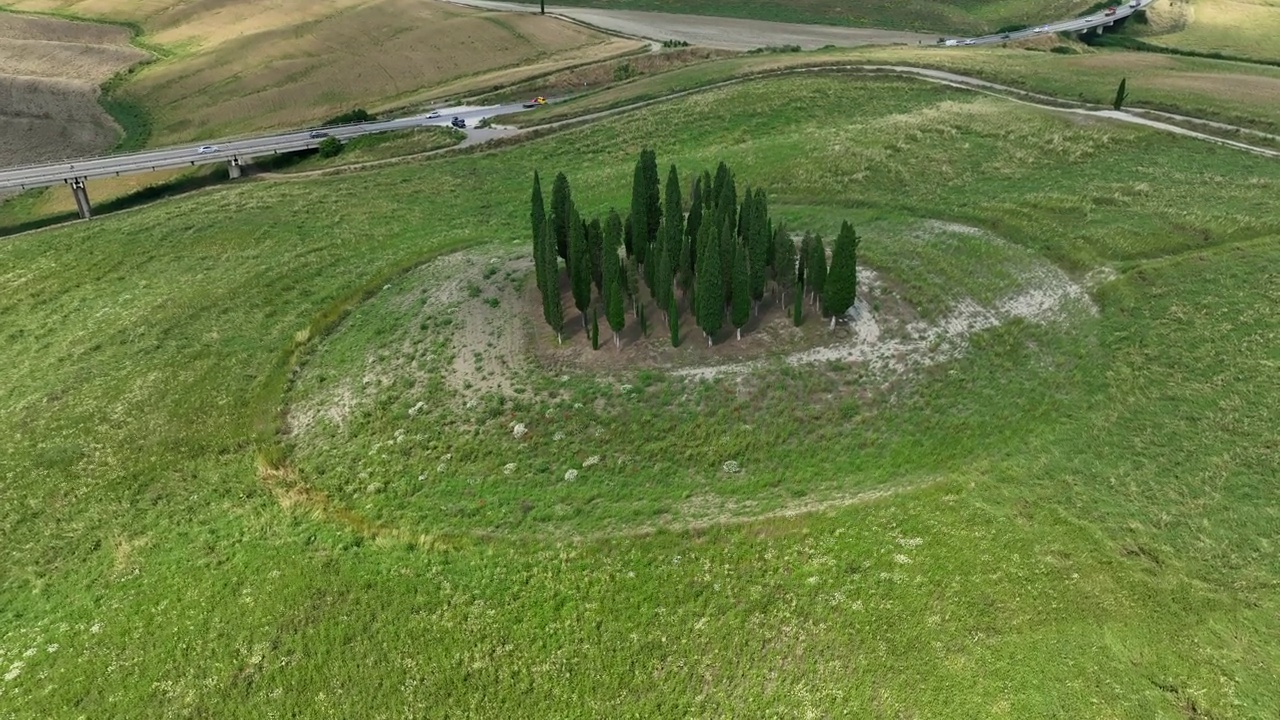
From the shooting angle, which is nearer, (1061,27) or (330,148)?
(330,148)

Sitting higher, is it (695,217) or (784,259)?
(695,217)

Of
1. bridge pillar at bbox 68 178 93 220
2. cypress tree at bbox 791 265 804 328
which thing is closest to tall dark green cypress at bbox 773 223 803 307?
cypress tree at bbox 791 265 804 328

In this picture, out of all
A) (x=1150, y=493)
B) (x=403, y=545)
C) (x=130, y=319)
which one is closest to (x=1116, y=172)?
(x=1150, y=493)

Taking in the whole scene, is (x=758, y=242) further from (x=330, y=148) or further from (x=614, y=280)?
(x=330, y=148)

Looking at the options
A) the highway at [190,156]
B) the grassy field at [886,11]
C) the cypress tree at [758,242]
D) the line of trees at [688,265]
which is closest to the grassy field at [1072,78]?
the highway at [190,156]

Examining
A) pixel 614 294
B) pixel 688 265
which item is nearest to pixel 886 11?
pixel 688 265

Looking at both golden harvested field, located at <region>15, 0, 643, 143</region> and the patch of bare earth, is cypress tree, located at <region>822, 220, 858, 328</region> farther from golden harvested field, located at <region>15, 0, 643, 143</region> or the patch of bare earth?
golden harvested field, located at <region>15, 0, 643, 143</region>
